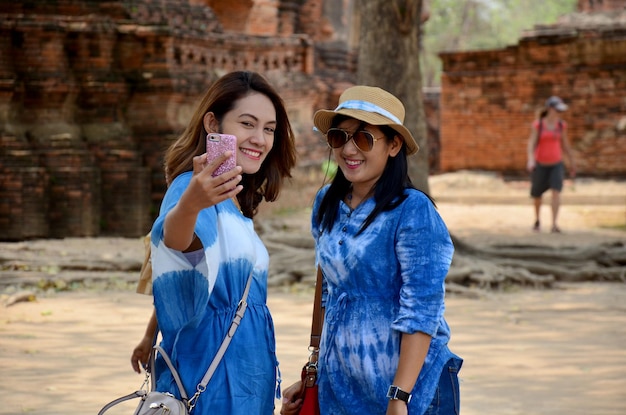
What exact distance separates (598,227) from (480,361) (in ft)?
25.4

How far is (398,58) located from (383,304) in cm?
748

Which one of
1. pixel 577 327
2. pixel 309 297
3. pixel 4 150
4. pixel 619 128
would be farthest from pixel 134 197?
pixel 619 128

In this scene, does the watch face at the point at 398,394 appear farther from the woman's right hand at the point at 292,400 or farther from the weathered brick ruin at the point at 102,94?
the weathered brick ruin at the point at 102,94

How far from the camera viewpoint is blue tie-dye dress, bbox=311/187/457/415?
2727 millimetres

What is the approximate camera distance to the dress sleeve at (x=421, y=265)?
8.87 ft

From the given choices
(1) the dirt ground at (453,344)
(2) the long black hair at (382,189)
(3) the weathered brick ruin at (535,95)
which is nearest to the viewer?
(2) the long black hair at (382,189)

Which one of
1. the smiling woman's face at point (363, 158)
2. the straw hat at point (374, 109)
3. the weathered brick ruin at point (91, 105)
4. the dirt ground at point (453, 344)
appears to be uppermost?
the straw hat at point (374, 109)

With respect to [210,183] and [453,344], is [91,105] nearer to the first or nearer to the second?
[453,344]

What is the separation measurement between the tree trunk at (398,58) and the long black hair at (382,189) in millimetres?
6975

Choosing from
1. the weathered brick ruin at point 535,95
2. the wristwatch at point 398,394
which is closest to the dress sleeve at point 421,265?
the wristwatch at point 398,394

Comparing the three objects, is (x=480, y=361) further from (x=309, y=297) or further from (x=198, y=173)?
(x=198, y=173)

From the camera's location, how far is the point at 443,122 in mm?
20203

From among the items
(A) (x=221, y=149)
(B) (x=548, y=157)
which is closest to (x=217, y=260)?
(A) (x=221, y=149)

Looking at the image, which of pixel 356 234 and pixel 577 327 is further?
pixel 577 327
